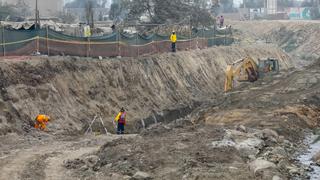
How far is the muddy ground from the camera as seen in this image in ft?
55.4

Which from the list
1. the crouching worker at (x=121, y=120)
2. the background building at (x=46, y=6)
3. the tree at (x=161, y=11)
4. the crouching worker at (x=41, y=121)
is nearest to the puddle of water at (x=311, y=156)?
the crouching worker at (x=121, y=120)

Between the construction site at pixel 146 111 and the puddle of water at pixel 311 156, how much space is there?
3 cm

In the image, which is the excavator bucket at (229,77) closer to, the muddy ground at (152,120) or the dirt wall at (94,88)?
the muddy ground at (152,120)

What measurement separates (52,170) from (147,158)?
2.58 metres

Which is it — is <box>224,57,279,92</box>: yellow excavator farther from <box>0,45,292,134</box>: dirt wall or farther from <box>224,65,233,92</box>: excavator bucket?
<box>0,45,292,134</box>: dirt wall

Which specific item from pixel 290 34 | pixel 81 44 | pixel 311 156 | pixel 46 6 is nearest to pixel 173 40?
pixel 81 44

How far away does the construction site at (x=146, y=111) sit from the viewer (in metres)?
17.1

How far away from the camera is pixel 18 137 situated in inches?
901

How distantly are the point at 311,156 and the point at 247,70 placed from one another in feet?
73.6

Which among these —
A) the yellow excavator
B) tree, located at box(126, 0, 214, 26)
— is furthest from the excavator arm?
tree, located at box(126, 0, 214, 26)

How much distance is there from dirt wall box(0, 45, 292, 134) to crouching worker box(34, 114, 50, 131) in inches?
16.4

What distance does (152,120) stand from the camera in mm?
32562

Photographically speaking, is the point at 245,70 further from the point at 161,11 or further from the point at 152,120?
the point at 161,11

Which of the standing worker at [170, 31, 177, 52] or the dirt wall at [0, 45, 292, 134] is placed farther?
the standing worker at [170, 31, 177, 52]
